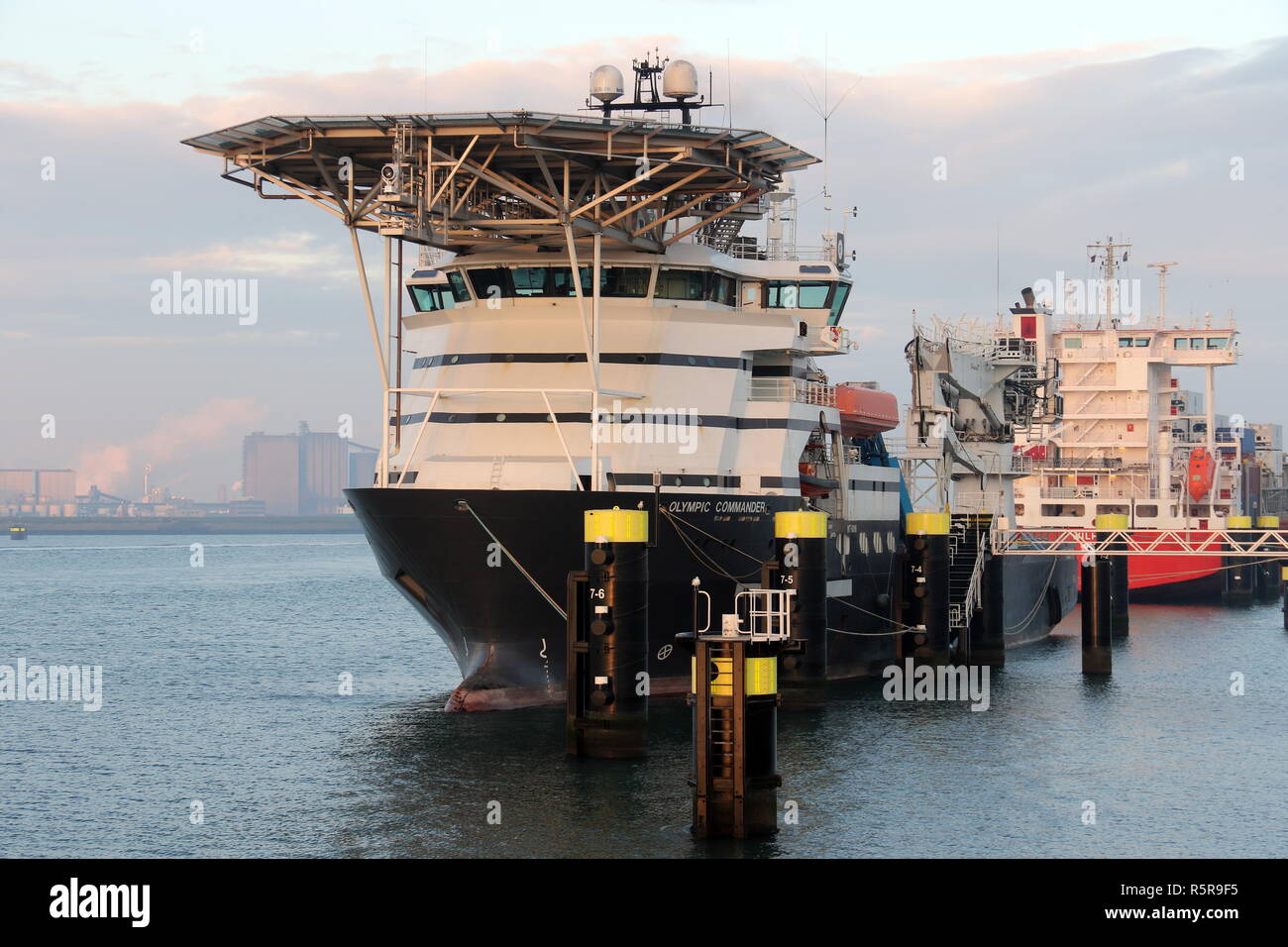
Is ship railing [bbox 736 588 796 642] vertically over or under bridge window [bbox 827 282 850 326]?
under

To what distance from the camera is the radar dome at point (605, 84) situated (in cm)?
4450

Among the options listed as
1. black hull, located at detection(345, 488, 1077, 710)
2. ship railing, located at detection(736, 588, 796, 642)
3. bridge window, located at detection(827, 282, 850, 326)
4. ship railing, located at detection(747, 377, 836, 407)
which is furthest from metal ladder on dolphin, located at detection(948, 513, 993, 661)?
ship railing, located at detection(736, 588, 796, 642)

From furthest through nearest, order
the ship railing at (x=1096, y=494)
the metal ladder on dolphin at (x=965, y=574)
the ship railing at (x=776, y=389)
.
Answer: the ship railing at (x=1096, y=494) → the metal ladder on dolphin at (x=965, y=574) → the ship railing at (x=776, y=389)

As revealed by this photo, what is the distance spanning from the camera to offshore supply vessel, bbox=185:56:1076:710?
38.9 meters

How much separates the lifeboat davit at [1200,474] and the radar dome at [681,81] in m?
61.3

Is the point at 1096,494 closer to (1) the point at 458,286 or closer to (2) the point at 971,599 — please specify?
(2) the point at 971,599

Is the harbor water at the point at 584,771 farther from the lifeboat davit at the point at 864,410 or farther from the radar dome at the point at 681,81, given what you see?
the radar dome at the point at 681,81

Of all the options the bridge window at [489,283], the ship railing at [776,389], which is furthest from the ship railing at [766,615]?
the bridge window at [489,283]

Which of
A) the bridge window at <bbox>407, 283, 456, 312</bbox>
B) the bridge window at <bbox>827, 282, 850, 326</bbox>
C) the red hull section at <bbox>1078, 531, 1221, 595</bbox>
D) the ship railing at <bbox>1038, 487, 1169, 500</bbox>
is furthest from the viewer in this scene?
the red hull section at <bbox>1078, 531, 1221, 595</bbox>

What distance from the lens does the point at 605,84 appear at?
44531mm

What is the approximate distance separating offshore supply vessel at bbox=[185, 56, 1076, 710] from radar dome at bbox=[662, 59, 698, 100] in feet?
0.21

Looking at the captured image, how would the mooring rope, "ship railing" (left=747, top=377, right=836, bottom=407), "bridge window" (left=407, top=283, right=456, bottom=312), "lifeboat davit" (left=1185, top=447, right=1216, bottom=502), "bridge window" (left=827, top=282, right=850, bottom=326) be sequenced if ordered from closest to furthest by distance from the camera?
the mooring rope < "ship railing" (left=747, top=377, right=836, bottom=407) < "bridge window" (left=407, top=283, right=456, bottom=312) < "bridge window" (left=827, top=282, right=850, bottom=326) < "lifeboat davit" (left=1185, top=447, right=1216, bottom=502)

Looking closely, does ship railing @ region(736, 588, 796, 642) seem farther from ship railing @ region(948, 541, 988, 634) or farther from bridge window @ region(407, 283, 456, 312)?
ship railing @ region(948, 541, 988, 634)

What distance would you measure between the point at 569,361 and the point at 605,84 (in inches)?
321
